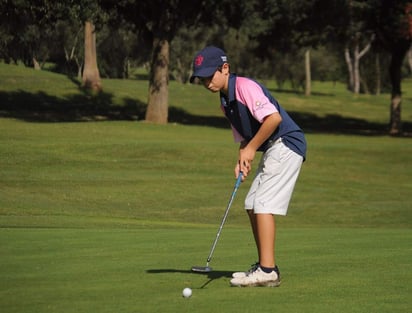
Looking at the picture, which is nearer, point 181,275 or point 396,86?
point 181,275

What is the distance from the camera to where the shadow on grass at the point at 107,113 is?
48.3 meters

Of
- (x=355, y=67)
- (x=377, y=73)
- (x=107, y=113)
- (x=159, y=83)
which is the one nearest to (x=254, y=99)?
(x=159, y=83)

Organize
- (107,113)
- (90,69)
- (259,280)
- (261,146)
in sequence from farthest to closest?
(90,69) < (107,113) < (261,146) < (259,280)

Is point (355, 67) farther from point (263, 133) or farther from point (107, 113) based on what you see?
point (263, 133)

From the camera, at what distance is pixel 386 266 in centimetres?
954

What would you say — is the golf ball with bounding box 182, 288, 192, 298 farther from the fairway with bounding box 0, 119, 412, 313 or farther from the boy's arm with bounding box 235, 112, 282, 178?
the boy's arm with bounding box 235, 112, 282, 178

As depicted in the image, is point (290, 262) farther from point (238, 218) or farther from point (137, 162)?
point (137, 162)

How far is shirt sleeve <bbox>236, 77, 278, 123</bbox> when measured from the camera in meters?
8.27

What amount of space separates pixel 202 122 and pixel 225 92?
140ft

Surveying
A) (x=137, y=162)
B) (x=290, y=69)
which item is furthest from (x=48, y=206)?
(x=290, y=69)

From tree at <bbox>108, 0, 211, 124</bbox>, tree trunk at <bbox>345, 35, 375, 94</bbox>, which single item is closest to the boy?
tree at <bbox>108, 0, 211, 124</bbox>

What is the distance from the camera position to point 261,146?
862cm

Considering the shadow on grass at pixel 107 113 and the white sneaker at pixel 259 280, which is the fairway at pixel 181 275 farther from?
the shadow on grass at pixel 107 113

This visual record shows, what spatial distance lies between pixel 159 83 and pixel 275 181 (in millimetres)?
34823
